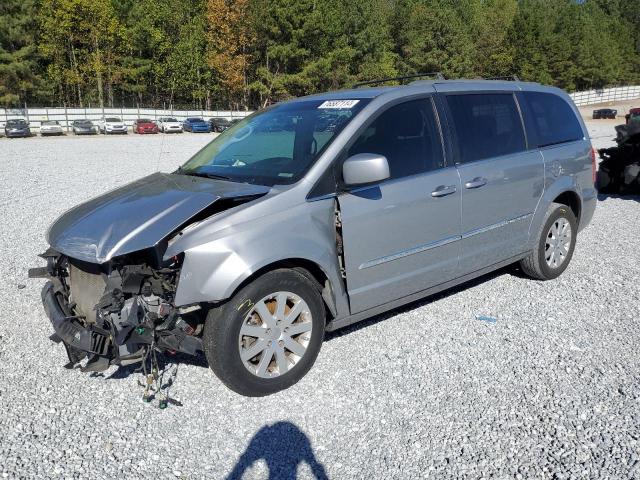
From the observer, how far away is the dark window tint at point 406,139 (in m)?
4.04

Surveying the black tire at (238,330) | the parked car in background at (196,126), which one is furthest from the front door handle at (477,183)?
the parked car in background at (196,126)

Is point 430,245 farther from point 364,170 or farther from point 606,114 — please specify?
point 606,114

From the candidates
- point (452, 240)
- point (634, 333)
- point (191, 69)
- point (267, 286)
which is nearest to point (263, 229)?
point (267, 286)

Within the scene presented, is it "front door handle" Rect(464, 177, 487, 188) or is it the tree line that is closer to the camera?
"front door handle" Rect(464, 177, 487, 188)

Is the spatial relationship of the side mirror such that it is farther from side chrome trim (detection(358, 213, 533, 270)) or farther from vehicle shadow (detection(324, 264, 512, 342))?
vehicle shadow (detection(324, 264, 512, 342))

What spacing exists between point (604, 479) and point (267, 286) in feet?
6.74

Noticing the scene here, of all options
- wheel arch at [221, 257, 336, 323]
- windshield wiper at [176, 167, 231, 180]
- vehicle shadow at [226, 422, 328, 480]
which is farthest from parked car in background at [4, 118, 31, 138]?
vehicle shadow at [226, 422, 328, 480]

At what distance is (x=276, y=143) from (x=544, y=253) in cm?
292

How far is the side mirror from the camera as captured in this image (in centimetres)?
364

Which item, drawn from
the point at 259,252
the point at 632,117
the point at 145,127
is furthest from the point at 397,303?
the point at 145,127

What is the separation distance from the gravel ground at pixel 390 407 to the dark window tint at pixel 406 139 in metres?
1.36

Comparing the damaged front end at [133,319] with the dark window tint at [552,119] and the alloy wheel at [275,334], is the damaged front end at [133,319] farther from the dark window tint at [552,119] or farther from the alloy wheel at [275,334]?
the dark window tint at [552,119]

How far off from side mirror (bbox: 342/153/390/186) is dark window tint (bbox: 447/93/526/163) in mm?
1152

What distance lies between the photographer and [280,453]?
309cm
